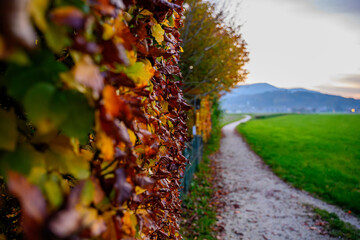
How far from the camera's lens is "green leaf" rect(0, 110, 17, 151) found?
0.47 m

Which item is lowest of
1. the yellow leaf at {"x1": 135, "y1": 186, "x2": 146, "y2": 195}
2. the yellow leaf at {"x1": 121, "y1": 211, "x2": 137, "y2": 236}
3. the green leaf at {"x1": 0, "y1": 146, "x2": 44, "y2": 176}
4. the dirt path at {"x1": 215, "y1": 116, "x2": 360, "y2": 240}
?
the dirt path at {"x1": 215, "y1": 116, "x2": 360, "y2": 240}

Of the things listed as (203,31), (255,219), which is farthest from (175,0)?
(203,31)

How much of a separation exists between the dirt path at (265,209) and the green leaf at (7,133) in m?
4.81

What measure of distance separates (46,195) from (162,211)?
1.10 metres

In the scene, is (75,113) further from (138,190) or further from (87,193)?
(138,190)

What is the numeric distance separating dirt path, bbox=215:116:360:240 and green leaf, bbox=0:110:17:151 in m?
4.81

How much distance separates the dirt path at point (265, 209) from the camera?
4789 millimetres

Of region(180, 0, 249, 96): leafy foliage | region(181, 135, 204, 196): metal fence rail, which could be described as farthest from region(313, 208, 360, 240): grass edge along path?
region(180, 0, 249, 96): leafy foliage

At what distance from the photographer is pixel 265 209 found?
5879mm

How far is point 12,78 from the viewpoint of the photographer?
0.50 metres

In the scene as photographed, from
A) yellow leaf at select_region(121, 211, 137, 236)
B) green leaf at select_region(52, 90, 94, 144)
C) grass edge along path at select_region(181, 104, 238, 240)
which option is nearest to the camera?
green leaf at select_region(52, 90, 94, 144)

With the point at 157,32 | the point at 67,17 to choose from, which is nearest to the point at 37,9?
the point at 67,17

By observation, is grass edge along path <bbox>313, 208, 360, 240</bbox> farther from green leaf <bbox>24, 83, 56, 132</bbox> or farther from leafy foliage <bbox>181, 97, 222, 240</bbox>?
green leaf <bbox>24, 83, 56, 132</bbox>

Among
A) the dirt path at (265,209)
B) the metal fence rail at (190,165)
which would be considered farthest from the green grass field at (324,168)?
the metal fence rail at (190,165)
